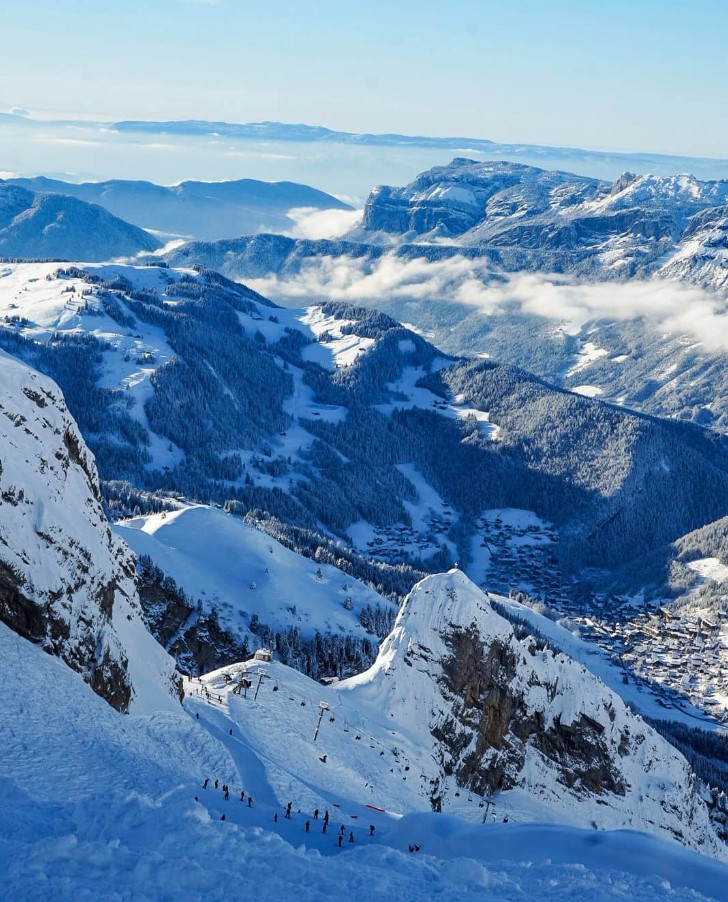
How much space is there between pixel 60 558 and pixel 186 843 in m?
26.5

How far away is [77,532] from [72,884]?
106ft

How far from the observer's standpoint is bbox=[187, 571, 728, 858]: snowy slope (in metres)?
79.9

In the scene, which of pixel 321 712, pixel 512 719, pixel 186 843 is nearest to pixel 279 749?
pixel 321 712

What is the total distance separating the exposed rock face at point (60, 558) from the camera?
5075 cm

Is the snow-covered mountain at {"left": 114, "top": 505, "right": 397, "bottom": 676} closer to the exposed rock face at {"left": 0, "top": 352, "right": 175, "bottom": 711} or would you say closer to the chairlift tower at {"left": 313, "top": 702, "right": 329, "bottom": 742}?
the chairlift tower at {"left": 313, "top": 702, "right": 329, "bottom": 742}

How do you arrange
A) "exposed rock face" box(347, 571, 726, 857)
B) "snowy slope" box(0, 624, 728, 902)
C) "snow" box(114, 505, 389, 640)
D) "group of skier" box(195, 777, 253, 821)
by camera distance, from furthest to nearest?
1. "snow" box(114, 505, 389, 640)
2. "exposed rock face" box(347, 571, 726, 857)
3. "group of skier" box(195, 777, 253, 821)
4. "snowy slope" box(0, 624, 728, 902)

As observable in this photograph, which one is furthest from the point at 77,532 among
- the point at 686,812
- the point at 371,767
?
the point at 686,812

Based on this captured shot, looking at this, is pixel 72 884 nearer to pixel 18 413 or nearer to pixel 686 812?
pixel 18 413

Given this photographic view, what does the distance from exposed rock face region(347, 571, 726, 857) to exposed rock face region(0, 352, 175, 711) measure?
38.4 meters

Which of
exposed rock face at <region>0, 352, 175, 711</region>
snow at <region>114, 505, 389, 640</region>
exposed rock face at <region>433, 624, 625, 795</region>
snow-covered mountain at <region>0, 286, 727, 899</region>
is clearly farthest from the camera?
snow at <region>114, 505, 389, 640</region>

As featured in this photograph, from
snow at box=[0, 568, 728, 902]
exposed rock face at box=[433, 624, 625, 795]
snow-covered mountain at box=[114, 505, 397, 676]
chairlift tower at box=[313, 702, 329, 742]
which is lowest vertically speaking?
snow-covered mountain at box=[114, 505, 397, 676]

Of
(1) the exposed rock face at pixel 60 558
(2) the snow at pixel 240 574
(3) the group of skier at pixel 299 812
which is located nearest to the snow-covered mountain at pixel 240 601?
(2) the snow at pixel 240 574

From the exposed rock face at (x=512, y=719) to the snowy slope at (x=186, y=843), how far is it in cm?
4421

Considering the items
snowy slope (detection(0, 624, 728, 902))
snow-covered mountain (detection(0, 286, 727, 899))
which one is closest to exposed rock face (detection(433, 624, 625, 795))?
snow-covered mountain (detection(0, 286, 727, 899))
